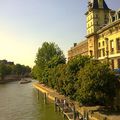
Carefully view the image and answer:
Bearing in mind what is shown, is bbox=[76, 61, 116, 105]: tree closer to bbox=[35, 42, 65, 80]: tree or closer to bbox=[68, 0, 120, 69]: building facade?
bbox=[68, 0, 120, 69]: building facade

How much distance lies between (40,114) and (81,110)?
9.63 m

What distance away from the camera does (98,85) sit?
43.9 metres

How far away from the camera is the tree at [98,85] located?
4384 centimetres

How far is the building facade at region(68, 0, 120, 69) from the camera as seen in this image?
67.2 metres

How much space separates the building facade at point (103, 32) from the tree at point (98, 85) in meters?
21.5

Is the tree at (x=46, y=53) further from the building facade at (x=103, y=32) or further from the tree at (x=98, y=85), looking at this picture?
the tree at (x=98, y=85)

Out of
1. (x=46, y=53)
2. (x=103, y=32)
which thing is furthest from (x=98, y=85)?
(x=46, y=53)

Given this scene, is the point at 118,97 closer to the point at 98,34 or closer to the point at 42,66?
the point at 98,34

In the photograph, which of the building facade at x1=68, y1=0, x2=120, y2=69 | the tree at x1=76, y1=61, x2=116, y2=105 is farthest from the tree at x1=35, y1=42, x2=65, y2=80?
the tree at x1=76, y1=61, x2=116, y2=105

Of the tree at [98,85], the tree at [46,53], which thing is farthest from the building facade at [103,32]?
the tree at [46,53]

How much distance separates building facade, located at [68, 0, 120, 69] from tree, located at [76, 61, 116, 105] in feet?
70.7

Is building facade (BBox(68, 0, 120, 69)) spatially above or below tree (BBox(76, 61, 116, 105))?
above

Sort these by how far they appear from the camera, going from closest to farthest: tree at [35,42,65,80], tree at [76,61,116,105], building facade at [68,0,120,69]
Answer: tree at [76,61,116,105] < building facade at [68,0,120,69] < tree at [35,42,65,80]

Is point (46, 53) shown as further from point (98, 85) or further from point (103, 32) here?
point (98, 85)
